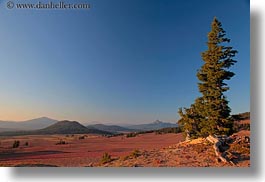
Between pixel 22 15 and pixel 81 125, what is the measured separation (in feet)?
8.63

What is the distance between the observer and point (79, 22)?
29.6 ft

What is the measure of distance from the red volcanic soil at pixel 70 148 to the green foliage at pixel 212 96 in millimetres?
699

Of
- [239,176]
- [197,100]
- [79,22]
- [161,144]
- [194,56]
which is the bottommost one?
[239,176]

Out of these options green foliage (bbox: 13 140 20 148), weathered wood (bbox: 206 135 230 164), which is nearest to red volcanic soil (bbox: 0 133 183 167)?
green foliage (bbox: 13 140 20 148)

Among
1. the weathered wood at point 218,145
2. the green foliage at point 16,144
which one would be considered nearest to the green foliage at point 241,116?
the weathered wood at point 218,145

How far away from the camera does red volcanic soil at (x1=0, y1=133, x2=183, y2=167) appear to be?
9016 millimetres

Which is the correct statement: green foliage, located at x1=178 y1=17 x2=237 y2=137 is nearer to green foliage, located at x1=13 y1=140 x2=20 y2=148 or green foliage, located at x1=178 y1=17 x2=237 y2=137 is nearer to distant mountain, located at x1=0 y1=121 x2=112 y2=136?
distant mountain, located at x1=0 y1=121 x2=112 y2=136

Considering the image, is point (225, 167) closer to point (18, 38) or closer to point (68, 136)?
point (68, 136)

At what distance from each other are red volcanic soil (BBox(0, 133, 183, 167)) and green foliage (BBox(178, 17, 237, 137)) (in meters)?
0.70

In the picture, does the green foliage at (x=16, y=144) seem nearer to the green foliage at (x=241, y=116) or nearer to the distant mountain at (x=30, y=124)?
the distant mountain at (x=30, y=124)

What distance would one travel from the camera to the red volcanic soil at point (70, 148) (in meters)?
9.02

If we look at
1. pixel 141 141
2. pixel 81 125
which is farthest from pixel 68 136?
pixel 141 141

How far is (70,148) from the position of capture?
9.41 meters

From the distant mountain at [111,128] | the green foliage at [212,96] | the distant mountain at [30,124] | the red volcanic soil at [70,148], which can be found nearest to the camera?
the distant mountain at [30,124]
